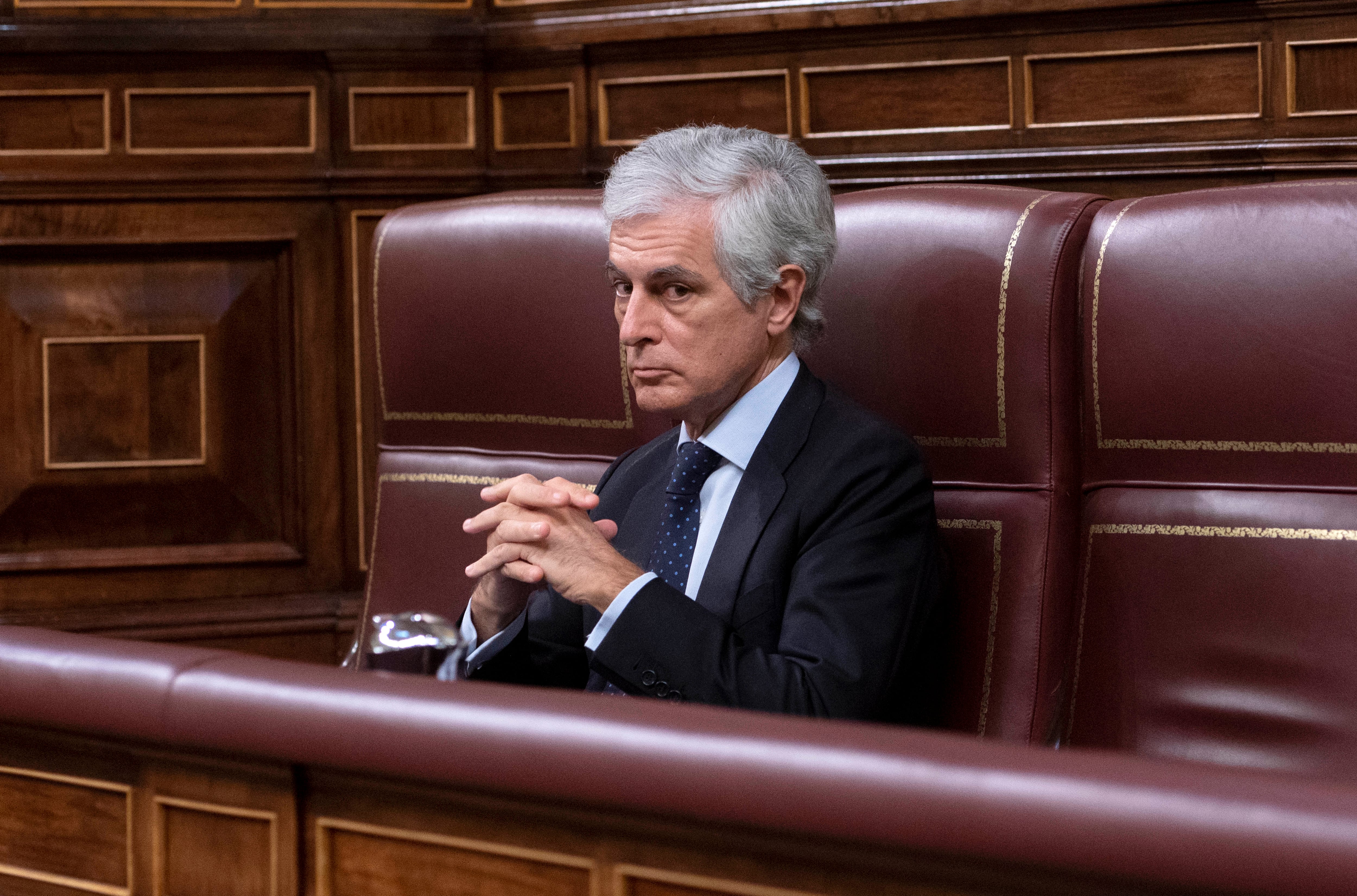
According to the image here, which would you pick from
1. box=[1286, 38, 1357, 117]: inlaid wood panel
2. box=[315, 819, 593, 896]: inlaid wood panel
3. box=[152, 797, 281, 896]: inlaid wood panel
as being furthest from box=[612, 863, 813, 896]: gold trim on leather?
box=[1286, 38, 1357, 117]: inlaid wood panel

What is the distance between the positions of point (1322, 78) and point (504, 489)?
1.90 meters

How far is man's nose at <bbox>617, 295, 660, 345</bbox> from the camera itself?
143cm

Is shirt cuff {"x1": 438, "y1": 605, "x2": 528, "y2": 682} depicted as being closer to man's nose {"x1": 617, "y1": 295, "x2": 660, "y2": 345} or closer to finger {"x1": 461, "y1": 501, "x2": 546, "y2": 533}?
finger {"x1": 461, "y1": 501, "x2": 546, "y2": 533}

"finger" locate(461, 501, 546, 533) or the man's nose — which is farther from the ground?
the man's nose

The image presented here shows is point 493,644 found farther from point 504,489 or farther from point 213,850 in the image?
point 213,850

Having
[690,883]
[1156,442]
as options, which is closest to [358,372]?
[1156,442]

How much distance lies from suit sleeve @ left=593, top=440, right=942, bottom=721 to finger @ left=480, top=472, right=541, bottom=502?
0.16 m

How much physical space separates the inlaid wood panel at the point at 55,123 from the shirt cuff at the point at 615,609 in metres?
2.16

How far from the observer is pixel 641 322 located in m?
1.44

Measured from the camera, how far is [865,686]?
1.25m

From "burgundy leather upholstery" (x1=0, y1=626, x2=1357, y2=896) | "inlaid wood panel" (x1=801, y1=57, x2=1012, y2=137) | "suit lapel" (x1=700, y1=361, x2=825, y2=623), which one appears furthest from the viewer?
"inlaid wood panel" (x1=801, y1=57, x2=1012, y2=137)

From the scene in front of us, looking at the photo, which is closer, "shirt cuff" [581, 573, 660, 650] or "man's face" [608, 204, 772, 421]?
"shirt cuff" [581, 573, 660, 650]

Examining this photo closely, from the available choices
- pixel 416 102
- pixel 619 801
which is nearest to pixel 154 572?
pixel 416 102

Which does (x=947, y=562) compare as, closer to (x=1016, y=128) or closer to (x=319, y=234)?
(x=1016, y=128)
